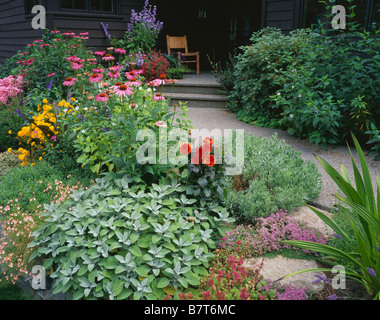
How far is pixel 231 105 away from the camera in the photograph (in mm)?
6078

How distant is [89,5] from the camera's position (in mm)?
7270

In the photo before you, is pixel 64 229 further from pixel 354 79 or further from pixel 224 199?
pixel 354 79

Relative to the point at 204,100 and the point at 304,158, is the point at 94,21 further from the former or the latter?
the point at 304,158

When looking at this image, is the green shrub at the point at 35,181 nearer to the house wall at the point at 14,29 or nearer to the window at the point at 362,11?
the window at the point at 362,11

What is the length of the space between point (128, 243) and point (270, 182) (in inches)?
57.6

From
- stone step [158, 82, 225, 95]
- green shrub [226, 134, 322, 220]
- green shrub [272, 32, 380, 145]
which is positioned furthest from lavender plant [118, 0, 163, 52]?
green shrub [226, 134, 322, 220]

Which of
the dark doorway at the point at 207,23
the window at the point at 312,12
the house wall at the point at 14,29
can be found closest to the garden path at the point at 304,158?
the window at the point at 312,12

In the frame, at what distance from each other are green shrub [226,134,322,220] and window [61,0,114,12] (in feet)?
18.5

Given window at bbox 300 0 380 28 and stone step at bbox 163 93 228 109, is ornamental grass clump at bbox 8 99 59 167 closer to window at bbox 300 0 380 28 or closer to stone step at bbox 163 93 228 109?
stone step at bbox 163 93 228 109

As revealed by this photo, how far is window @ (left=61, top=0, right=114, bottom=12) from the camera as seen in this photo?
7.06m

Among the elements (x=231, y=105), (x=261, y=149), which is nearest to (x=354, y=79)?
(x=261, y=149)

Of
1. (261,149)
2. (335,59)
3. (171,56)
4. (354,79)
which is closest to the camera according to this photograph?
(261,149)

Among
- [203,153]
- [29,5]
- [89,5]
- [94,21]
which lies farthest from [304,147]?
[29,5]

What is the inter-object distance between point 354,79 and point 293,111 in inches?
31.1
